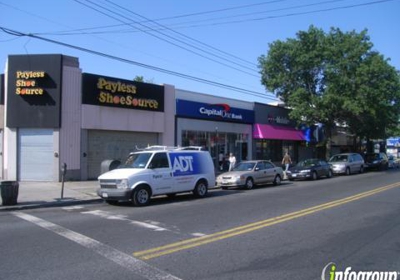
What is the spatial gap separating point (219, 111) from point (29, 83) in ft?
43.6

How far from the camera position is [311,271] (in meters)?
6.14

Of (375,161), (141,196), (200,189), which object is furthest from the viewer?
(375,161)

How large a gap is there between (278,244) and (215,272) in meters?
2.16

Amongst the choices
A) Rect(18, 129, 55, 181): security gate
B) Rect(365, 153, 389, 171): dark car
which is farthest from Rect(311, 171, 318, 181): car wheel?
Rect(18, 129, 55, 181): security gate

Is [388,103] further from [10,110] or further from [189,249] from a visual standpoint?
[189,249]

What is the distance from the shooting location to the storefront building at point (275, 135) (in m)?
34.2

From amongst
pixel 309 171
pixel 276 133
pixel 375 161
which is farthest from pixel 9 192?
pixel 375 161

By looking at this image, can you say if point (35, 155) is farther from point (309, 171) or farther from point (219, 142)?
point (309, 171)

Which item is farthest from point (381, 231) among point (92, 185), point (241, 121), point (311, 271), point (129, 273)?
point (241, 121)

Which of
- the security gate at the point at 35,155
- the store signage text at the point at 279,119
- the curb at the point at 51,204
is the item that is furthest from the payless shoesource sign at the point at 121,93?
the store signage text at the point at 279,119

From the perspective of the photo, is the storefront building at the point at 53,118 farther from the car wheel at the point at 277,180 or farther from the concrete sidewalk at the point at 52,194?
the car wheel at the point at 277,180

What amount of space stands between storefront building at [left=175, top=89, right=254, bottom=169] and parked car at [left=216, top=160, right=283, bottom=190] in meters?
7.30

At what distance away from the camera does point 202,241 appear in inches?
322

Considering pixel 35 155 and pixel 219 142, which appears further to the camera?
pixel 219 142
